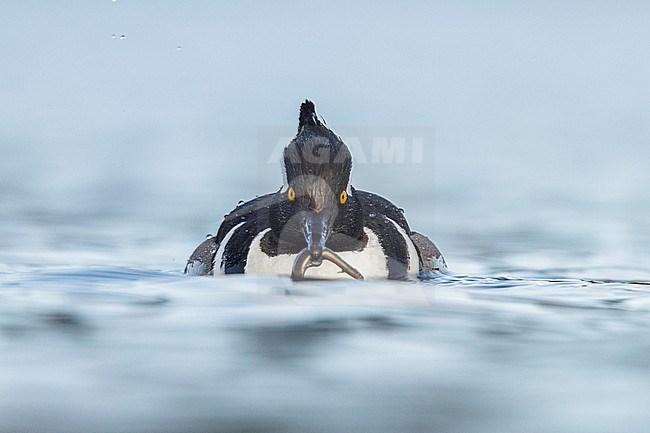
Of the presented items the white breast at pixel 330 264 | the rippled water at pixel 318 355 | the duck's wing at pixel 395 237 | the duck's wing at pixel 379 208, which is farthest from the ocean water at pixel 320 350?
the duck's wing at pixel 379 208

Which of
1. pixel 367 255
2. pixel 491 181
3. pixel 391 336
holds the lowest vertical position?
pixel 391 336

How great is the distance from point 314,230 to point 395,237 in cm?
128

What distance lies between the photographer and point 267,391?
4715mm

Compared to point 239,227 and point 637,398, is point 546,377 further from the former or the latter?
point 239,227

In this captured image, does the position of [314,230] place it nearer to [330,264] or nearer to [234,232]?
[330,264]

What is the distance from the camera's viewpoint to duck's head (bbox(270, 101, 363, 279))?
23.6 feet

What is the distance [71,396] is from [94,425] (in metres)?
0.34

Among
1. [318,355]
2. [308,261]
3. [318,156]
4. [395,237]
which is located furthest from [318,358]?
[395,237]

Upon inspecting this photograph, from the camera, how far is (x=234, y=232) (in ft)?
27.3

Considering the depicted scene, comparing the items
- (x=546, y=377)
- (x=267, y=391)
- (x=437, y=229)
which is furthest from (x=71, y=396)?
(x=437, y=229)

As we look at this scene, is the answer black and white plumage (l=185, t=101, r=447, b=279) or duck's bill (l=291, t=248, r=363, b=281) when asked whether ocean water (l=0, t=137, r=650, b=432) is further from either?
black and white plumage (l=185, t=101, r=447, b=279)

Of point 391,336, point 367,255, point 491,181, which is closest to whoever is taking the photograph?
point 391,336

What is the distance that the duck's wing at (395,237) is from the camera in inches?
322

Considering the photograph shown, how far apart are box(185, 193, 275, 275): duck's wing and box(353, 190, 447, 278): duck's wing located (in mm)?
786
